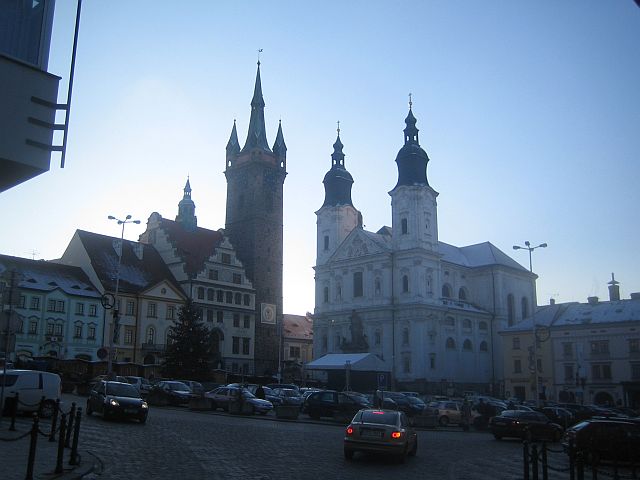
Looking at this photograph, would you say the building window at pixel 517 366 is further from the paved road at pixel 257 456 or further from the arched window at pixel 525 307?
the paved road at pixel 257 456

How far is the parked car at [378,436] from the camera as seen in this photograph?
58.2ft

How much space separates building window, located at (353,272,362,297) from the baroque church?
0.13 metres

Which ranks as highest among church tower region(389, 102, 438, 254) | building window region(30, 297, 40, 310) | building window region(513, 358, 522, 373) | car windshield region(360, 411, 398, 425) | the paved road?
church tower region(389, 102, 438, 254)

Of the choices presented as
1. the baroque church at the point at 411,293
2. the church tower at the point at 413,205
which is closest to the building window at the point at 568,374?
the baroque church at the point at 411,293

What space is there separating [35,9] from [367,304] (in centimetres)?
7606

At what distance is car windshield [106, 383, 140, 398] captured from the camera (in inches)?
1041

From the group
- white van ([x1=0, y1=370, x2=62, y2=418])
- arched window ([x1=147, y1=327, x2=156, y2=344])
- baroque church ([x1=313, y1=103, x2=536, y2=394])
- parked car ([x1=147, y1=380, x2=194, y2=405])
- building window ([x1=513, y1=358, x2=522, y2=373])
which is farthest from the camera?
baroque church ([x1=313, y1=103, x2=536, y2=394])

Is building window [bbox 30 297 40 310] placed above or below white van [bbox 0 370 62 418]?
above

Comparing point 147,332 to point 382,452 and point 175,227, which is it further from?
point 382,452

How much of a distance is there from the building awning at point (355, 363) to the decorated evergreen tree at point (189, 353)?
386 inches

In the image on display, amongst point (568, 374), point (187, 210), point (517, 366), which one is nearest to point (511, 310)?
point (517, 366)

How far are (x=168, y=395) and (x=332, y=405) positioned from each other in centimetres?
1069

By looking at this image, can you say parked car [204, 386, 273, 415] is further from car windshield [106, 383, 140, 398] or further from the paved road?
car windshield [106, 383, 140, 398]

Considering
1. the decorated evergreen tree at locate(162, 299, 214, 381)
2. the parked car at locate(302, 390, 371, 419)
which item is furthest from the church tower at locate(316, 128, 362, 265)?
the parked car at locate(302, 390, 371, 419)
